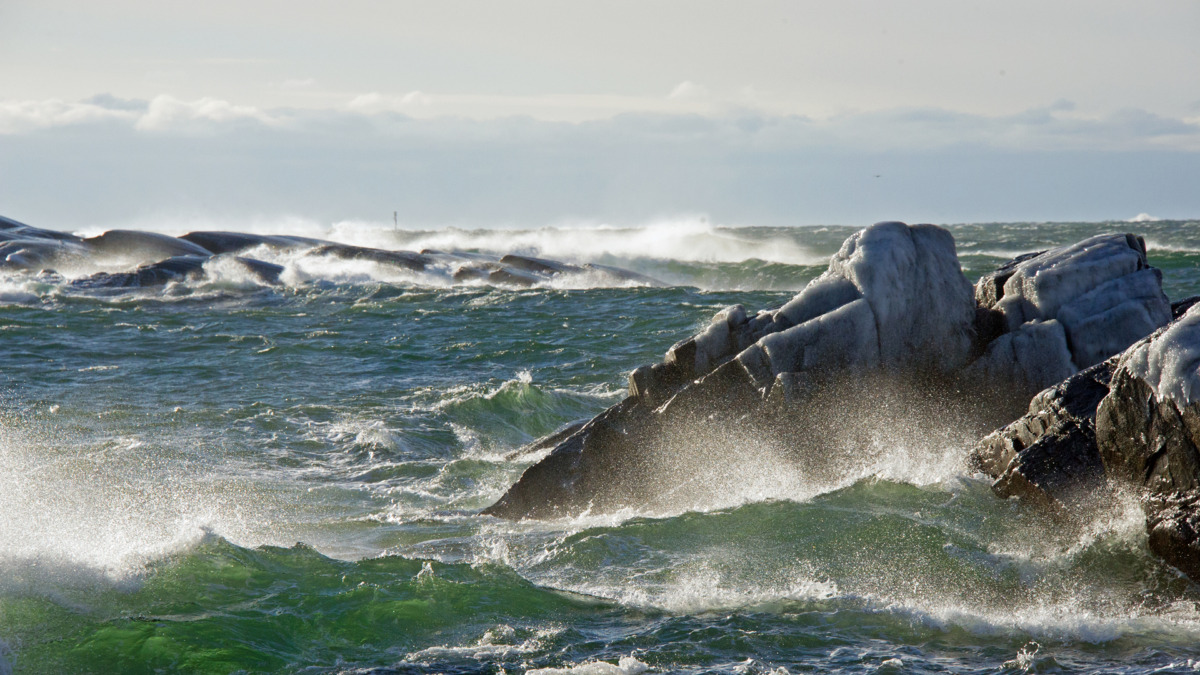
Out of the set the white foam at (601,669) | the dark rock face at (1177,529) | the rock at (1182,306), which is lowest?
the white foam at (601,669)

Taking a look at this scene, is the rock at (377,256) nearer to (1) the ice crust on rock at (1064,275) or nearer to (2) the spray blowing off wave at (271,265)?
(2) the spray blowing off wave at (271,265)

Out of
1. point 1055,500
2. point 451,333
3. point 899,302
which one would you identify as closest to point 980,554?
point 1055,500

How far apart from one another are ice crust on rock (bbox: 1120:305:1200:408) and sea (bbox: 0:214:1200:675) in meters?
1.00

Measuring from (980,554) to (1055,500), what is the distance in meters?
0.82

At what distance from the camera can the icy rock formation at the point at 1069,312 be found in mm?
9258

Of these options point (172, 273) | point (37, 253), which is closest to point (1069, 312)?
point (172, 273)

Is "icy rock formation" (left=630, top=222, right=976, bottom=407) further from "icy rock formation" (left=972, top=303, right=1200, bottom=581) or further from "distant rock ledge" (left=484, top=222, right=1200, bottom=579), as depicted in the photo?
"icy rock formation" (left=972, top=303, right=1200, bottom=581)

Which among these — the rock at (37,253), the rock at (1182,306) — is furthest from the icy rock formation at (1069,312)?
the rock at (37,253)

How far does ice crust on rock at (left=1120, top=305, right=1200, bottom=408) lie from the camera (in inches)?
261

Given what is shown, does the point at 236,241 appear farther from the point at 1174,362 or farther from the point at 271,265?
the point at 1174,362

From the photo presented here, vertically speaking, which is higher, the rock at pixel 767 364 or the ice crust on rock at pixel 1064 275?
the ice crust on rock at pixel 1064 275

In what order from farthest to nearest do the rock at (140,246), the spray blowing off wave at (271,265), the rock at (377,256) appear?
the rock at (377,256), the rock at (140,246), the spray blowing off wave at (271,265)

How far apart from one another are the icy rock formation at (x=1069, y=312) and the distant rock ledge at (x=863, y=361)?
0.01 metres

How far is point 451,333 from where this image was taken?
67.4ft
